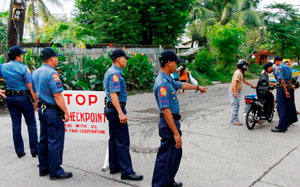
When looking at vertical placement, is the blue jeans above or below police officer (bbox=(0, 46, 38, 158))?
below

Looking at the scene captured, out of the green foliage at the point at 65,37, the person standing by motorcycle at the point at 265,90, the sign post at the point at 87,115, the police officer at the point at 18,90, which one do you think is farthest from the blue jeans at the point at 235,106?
the green foliage at the point at 65,37

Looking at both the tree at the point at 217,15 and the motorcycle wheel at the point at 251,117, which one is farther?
the tree at the point at 217,15

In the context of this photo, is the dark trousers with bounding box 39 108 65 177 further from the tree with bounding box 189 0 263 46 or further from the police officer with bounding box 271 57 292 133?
the tree with bounding box 189 0 263 46

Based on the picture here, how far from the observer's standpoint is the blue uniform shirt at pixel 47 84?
13.3ft

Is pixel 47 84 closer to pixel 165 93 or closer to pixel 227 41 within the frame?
pixel 165 93

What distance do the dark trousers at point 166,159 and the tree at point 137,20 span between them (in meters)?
14.3

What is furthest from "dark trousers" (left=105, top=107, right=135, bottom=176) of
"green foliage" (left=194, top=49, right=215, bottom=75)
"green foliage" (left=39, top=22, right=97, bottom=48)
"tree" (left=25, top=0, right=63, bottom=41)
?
"tree" (left=25, top=0, right=63, bottom=41)

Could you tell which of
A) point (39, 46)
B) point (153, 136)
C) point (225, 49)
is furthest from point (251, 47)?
point (153, 136)

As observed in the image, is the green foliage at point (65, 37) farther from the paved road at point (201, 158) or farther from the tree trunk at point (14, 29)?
the paved road at point (201, 158)

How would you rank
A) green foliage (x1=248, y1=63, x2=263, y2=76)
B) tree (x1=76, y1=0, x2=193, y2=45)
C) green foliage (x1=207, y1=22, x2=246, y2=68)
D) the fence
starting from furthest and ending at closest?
green foliage (x1=248, y1=63, x2=263, y2=76) < green foliage (x1=207, y1=22, x2=246, y2=68) < tree (x1=76, y1=0, x2=193, y2=45) < the fence

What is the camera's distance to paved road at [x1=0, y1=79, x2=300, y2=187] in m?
4.25

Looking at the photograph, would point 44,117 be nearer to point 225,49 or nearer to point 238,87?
point 238,87

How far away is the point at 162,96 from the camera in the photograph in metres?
3.37

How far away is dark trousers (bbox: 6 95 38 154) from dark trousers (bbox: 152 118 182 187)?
8.60 feet
